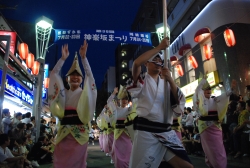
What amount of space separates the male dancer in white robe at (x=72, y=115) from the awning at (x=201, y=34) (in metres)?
10.4

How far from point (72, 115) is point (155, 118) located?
1.62 meters

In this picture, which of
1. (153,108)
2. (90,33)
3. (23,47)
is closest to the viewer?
(153,108)

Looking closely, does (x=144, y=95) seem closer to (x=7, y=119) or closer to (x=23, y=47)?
(x=7, y=119)

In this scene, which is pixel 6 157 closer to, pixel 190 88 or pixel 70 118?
pixel 70 118

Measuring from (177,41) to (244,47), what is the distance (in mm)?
6231

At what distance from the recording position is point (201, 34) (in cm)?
1302

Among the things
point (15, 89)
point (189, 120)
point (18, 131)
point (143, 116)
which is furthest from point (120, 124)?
point (15, 89)

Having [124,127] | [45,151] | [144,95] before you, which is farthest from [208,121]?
[45,151]

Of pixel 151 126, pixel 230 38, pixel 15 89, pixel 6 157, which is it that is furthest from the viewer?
pixel 15 89

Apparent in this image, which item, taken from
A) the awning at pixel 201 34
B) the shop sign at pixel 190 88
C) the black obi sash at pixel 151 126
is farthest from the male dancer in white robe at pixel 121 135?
the shop sign at pixel 190 88

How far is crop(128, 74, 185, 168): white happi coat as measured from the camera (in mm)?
2404

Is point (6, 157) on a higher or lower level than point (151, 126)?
lower

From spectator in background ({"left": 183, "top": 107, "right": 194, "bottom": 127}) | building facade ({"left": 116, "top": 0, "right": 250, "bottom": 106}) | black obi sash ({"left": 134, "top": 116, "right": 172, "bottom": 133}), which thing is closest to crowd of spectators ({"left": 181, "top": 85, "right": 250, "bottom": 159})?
spectator in background ({"left": 183, "top": 107, "right": 194, "bottom": 127})

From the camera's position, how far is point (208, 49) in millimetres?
12367
